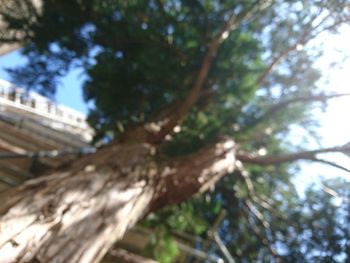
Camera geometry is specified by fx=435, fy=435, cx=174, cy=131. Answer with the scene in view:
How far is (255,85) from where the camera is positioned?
207 inches

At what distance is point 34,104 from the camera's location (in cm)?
859

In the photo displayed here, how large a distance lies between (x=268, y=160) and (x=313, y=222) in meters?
1.26

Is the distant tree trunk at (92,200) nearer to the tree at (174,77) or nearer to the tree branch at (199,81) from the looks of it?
the tree at (174,77)

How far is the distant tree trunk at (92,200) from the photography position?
2250mm

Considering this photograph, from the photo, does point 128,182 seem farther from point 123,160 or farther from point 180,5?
point 180,5

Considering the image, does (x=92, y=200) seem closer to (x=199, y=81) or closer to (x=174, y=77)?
(x=199, y=81)

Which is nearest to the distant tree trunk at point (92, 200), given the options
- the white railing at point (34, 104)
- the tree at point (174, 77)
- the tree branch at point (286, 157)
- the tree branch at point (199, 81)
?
the tree at point (174, 77)

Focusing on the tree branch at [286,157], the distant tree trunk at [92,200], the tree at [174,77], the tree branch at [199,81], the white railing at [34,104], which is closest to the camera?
the distant tree trunk at [92,200]

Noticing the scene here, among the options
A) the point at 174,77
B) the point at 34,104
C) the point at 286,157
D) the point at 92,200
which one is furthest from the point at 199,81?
the point at 34,104

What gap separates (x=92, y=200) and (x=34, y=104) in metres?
6.20

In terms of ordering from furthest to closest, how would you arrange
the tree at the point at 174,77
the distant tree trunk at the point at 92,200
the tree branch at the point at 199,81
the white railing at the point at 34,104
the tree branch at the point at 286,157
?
the white railing at the point at 34,104
the tree branch at the point at 199,81
the tree at the point at 174,77
the tree branch at the point at 286,157
the distant tree trunk at the point at 92,200

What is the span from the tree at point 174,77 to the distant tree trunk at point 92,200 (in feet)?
0.07

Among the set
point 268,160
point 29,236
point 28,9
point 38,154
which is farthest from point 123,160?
point 28,9

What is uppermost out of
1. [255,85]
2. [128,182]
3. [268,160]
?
[255,85]
